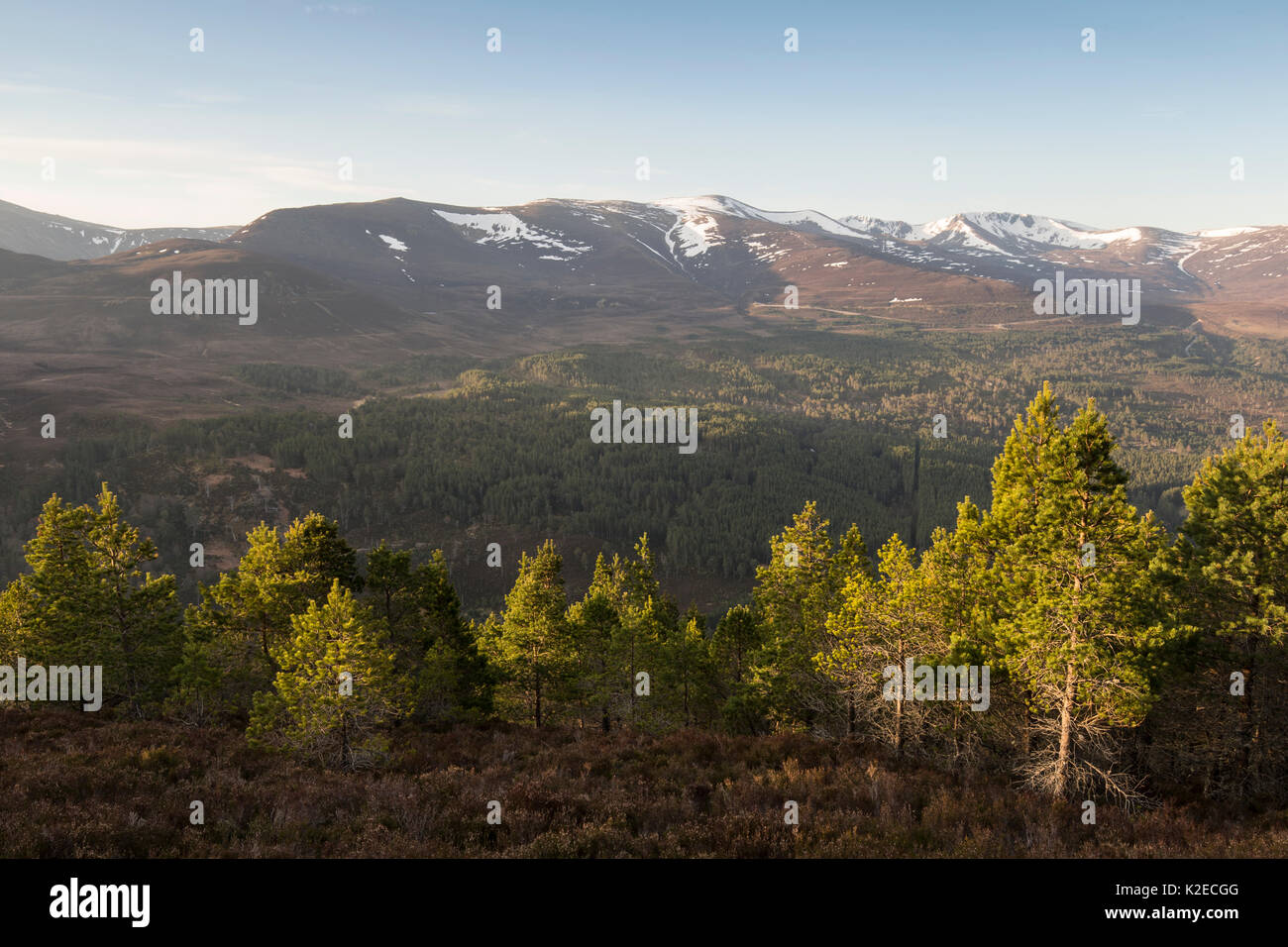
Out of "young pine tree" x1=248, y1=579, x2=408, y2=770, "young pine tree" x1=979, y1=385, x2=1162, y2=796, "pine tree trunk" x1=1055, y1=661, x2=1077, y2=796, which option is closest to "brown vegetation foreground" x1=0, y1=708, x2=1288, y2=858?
"young pine tree" x1=248, y1=579, x2=408, y2=770

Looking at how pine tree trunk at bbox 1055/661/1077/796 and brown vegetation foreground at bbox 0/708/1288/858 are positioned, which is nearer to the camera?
brown vegetation foreground at bbox 0/708/1288/858

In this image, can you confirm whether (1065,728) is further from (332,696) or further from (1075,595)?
(332,696)

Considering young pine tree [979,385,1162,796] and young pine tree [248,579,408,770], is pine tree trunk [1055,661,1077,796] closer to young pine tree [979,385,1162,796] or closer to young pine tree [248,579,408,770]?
young pine tree [979,385,1162,796]

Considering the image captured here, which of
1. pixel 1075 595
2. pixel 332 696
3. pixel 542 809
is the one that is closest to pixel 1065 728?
pixel 1075 595

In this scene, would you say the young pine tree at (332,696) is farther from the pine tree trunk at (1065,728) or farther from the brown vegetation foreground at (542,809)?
the pine tree trunk at (1065,728)

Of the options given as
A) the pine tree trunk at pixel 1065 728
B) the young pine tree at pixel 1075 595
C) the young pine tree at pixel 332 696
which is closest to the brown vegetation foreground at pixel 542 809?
the young pine tree at pixel 332 696

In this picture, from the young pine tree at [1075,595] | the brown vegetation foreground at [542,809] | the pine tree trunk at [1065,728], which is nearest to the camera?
the brown vegetation foreground at [542,809]

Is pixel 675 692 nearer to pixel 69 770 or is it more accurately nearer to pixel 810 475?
pixel 69 770
